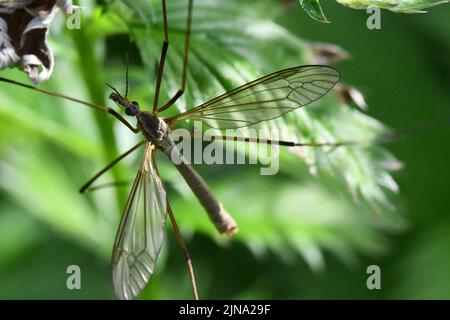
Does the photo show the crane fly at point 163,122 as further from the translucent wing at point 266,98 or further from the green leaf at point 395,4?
the green leaf at point 395,4

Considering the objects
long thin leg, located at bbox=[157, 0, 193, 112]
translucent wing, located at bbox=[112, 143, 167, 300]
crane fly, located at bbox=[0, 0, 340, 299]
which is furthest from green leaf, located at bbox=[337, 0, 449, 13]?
translucent wing, located at bbox=[112, 143, 167, 300]

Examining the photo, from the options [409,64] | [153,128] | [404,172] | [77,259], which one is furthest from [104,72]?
[409,64]

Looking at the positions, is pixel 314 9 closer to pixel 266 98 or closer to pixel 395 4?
pixel 395 4

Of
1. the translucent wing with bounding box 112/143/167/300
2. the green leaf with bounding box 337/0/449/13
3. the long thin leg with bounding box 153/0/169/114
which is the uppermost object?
the long thin leg with bounding box 153/0/169/114

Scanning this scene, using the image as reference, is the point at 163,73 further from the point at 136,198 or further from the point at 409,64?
the point at 409,64

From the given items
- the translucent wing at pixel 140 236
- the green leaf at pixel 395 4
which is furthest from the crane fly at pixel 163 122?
the green leaf at pixel 395 4

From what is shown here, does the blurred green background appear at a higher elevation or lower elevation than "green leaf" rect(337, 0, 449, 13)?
higher

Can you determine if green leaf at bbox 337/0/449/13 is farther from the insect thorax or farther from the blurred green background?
the insect thorax
